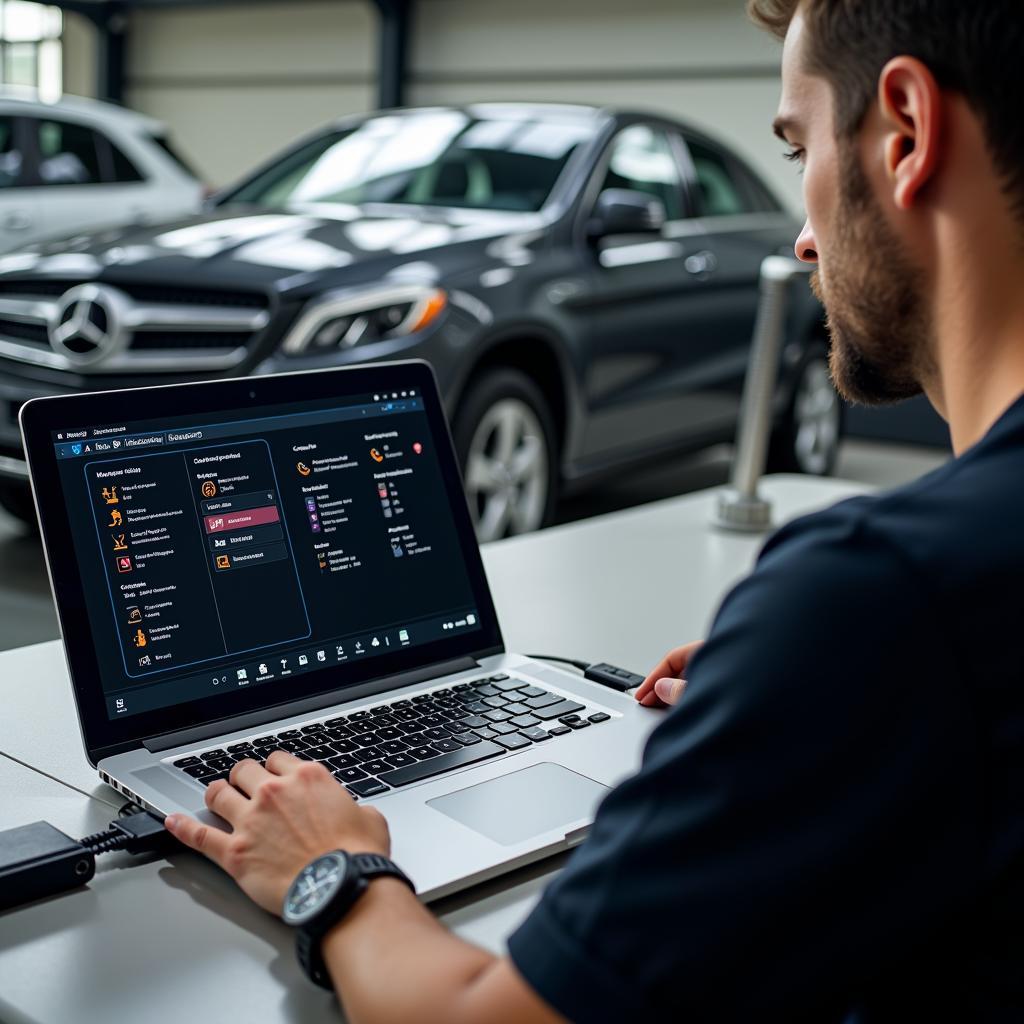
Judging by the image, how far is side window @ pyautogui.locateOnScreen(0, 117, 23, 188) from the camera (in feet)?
21.7

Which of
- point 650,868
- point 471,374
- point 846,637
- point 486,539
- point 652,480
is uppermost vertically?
point 846,637

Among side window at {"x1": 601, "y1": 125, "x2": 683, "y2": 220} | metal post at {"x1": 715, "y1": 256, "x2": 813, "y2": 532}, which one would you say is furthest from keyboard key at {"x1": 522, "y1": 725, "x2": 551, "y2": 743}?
side window at {"x1": 601, "y1": 125, "x2": 683, "y2": 220}

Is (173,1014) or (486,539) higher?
(173,1014)

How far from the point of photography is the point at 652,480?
550cm

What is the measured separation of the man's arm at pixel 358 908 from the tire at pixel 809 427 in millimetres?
4511

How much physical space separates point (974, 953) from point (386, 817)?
0.49 m

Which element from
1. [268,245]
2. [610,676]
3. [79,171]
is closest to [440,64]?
[79,171]

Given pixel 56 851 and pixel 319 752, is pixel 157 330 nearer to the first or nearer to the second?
pixel 319 752

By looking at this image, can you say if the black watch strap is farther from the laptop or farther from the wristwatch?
the laptop

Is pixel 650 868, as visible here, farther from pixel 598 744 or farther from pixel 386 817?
pixel 598 744

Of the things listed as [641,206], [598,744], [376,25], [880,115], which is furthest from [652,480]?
[376,25]

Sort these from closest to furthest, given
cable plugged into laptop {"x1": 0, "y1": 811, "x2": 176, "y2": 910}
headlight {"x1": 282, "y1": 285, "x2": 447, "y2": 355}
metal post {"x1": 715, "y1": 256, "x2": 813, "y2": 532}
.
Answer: cable plugged into laptop {"x1": 0, "y1": 811, "x2": 176, "y2": 910}, metal post {"x1": 715, "y1": 256, "x2": 813, "y2": 532}, headlight {"x1": 282, "y1": 285, "x2": 447, "y2": 355}

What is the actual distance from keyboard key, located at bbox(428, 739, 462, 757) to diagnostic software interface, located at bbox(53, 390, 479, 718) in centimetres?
15

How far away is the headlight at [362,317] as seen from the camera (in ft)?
11.2
